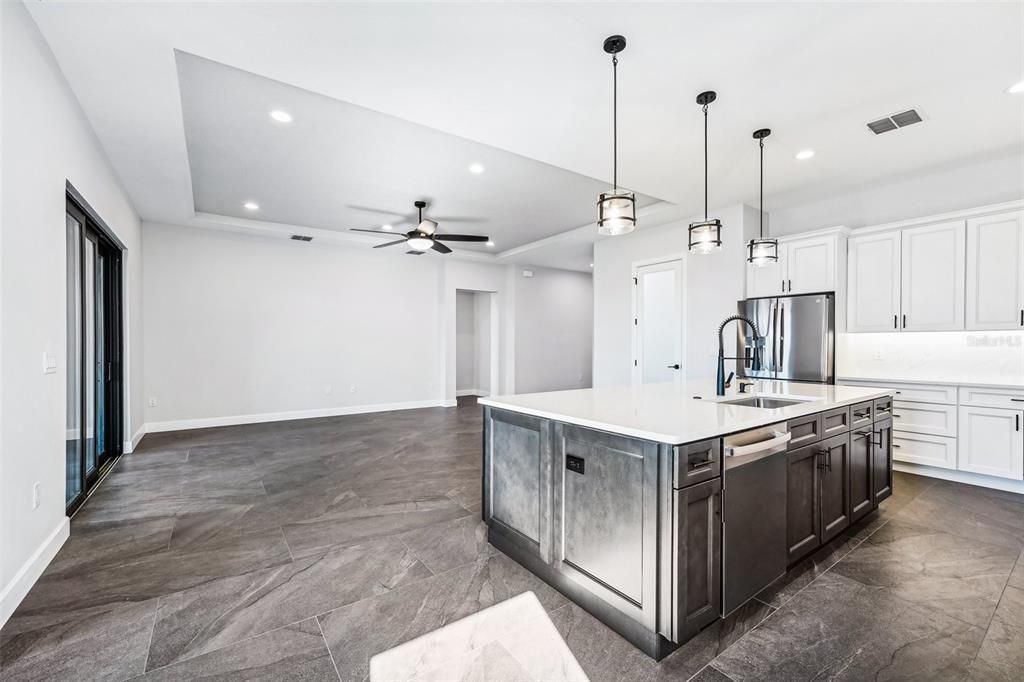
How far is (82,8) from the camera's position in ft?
6.91

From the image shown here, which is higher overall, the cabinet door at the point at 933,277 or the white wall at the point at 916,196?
the white wall at the point at 916,196

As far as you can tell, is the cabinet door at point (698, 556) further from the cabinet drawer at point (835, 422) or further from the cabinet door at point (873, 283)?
the cabinet door at point (873, 283)

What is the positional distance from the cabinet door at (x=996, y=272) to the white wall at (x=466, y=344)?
7.72 m

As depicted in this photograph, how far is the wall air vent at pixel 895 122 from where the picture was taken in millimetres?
3164

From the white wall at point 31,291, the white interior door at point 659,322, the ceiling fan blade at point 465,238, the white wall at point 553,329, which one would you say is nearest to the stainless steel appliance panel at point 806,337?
the white interior door at point 659,322

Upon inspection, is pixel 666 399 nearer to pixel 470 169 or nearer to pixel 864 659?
pixel 864 659

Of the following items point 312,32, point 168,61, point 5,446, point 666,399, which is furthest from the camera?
point 666,399

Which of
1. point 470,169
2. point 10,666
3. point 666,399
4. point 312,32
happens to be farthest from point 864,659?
point 470,169

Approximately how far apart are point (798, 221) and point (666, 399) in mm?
3778

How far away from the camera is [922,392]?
4035 millimetres

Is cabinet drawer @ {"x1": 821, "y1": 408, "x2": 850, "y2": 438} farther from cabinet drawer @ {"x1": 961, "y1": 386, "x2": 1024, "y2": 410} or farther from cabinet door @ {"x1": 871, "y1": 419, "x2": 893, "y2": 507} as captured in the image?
cabinet drawer @ {"x1": 961, "y1": 386, "x2": 1024, "y2": 410}

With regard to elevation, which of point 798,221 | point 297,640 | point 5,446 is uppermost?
point 798,221

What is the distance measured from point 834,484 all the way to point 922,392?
2.25m

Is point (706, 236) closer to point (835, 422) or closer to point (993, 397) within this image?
point (835, 422)
